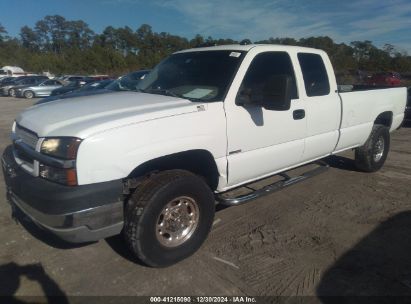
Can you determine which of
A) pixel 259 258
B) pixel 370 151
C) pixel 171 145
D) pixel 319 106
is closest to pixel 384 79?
pixel 370 151

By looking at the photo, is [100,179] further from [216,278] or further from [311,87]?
[311,87]

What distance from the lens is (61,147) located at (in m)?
2.83

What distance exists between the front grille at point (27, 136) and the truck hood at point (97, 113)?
0.05 metres

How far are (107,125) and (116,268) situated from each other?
4.53 feet

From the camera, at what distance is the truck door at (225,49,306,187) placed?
3709mm

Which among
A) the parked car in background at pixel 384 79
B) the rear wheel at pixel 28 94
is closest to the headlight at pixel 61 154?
the rear wheel at pixel 28 94

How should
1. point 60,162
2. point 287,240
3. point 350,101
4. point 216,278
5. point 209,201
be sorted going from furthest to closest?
point 350,101 < point 287,240 < point 209,201 < point 216,278 < point 60,162

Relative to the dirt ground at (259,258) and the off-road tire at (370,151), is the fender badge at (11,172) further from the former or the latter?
the off-road tire at (370,151)

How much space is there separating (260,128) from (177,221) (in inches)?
52.3

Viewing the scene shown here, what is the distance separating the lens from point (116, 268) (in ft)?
11.1

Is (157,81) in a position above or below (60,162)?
above

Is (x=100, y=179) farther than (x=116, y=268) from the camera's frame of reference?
No

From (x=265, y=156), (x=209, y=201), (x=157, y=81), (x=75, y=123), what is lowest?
(x=209, y=201)

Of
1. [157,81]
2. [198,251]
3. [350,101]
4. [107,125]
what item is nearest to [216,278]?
[198,251]
